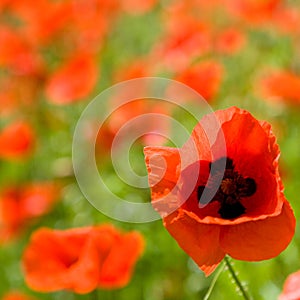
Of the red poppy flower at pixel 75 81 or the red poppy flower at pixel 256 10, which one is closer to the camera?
the red poppy flower at pixel 75 81

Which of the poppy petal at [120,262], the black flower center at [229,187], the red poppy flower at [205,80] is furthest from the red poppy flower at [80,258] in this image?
the red poppy flower at [205,80]

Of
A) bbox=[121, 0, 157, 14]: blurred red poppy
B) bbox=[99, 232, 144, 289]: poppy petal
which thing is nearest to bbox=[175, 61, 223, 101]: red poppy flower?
bbox=[99, 232, 144, 289]: poppy petal

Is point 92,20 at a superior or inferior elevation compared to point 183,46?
superior

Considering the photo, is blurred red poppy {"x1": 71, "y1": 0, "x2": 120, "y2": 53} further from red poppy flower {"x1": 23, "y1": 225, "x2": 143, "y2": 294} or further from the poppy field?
red poppy flower {"x1": 23, "y1": 225, "x2": 143, "y2": 294}

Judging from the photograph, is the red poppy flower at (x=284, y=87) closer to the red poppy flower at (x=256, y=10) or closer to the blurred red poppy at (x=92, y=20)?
the red poppy flower at (x=256, y=10)

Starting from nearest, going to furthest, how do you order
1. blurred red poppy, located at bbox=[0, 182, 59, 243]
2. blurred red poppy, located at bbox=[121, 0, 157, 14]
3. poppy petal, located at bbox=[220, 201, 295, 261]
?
poppy petal, located at bbox=[220, 201, 295, 261]
blurred red poppy, located at bbox=[0, 182, 59, 243]
blurred red poppy, located at bbox=[121, 0, 157, 14]

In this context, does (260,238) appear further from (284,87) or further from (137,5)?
(137,5)

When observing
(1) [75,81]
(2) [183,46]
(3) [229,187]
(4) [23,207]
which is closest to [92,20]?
(1) [75,81]

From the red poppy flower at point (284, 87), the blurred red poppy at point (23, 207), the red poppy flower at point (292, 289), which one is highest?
the blurred red poppy at point (23, 207)
